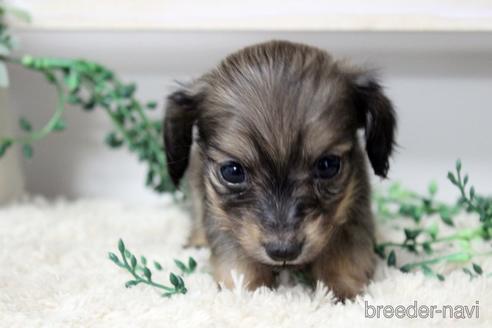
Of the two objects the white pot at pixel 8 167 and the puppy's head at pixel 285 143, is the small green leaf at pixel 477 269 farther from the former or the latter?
the white pot at pixel 8 167

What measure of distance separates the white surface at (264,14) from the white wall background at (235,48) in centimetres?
16

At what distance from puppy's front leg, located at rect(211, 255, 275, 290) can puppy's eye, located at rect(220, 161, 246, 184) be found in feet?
0.84

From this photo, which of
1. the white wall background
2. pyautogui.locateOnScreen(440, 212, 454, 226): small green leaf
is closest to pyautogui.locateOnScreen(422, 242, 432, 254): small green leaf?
pyautogui.locateOnScreen(440, 212, 454, 226): small green leaf

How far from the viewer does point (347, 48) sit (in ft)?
8.26

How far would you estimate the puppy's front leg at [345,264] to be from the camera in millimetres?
1769

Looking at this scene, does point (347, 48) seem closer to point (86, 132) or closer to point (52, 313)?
point (86, 132)

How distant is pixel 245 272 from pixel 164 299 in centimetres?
28

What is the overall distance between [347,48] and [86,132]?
4.33 feet

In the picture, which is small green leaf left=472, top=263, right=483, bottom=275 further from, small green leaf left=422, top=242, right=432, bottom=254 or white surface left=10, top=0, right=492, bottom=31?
white surface left=10, top=0, right=492, bottom=31

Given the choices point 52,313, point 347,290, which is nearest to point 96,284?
point 52,313

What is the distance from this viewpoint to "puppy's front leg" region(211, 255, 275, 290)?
5.79 ft

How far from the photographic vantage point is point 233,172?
1654 mm

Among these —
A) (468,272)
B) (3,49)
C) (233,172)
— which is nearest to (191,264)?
(233,172)

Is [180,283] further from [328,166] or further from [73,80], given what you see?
[73,80]
